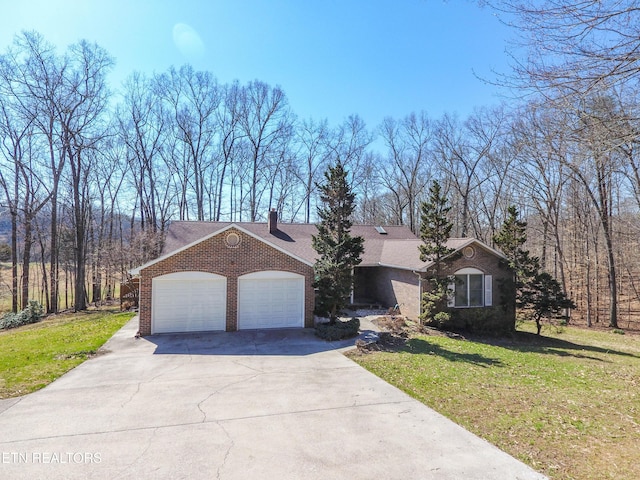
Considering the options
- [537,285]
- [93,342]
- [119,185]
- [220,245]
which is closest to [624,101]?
[220,245]

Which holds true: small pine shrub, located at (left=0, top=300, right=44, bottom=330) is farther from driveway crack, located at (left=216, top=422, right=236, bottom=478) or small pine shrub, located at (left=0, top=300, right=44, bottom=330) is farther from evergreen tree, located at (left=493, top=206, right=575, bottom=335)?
evergreen tree, located at (left=493, top=206, right=575, bottom=335)

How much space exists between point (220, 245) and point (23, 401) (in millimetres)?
6858

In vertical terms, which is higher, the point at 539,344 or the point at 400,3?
the point at 400,3

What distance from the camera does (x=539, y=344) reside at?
14867mm

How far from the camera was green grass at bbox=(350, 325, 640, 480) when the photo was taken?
479 cm

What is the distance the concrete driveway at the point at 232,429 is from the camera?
4.41 meters

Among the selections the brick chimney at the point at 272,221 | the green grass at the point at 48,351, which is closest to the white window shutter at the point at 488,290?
the brick chimney at the point at 272,221

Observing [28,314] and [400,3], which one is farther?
[28,314]

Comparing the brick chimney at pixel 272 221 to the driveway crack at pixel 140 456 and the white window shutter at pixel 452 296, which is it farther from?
the driveway crack at pixel 140 456

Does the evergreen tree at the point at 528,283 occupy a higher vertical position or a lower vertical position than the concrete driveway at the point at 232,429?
higher

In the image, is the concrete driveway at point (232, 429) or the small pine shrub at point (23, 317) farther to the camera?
the small pine shrub at point (23, 317)

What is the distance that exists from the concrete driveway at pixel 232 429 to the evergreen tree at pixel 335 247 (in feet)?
13.6

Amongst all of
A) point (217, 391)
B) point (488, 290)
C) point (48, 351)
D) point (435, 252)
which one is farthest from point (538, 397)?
point (48, 351)

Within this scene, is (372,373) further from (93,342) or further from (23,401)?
(93,342)
